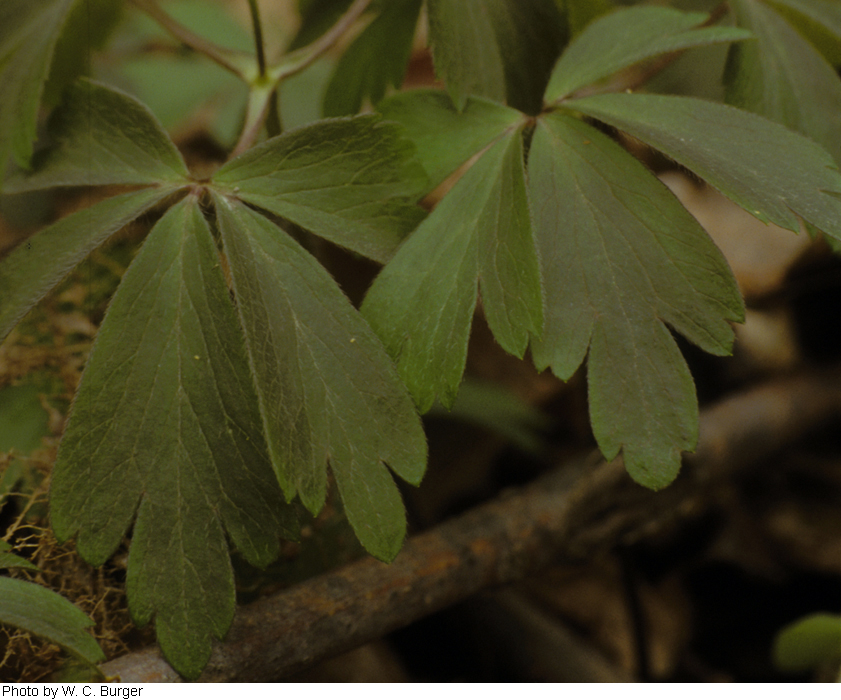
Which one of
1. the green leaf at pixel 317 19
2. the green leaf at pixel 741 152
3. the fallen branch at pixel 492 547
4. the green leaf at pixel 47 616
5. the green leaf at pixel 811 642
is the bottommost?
the green leaf at pixel 811 642

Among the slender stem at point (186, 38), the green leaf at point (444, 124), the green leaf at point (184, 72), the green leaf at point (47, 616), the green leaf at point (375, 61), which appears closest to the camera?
the green leaf at point (47, 616)

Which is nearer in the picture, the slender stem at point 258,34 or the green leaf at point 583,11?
the slender stem at point 258,34

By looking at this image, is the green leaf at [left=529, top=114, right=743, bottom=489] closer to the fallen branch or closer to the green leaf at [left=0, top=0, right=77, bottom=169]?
the fallen branch

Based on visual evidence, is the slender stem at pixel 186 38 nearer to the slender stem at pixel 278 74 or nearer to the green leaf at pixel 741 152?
the slender stem at pixel 278 74

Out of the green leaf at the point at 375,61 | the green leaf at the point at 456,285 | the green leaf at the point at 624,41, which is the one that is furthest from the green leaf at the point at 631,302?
the green leaf at the point at 375,61

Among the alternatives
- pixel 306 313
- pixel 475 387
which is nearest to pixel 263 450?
pixel 306 313

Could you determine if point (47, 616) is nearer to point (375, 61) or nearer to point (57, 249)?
point (57, 249)

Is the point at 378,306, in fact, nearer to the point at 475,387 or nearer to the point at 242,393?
the point at 242,393
